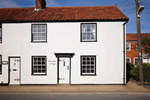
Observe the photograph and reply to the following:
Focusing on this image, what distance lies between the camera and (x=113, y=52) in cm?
963

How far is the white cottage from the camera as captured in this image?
31.5 ft

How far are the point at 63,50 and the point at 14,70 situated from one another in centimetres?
443

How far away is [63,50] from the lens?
31.9ft

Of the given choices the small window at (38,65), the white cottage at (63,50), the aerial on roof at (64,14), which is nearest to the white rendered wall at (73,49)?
the white cottage at (63,50)

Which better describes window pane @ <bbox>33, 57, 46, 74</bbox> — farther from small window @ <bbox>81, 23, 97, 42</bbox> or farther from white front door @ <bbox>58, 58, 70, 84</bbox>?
small window @ <bbox>81, 23, 97, 42</bbox>

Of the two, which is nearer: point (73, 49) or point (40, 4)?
point (73, 49)

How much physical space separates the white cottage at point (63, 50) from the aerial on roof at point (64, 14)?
0.28 feet

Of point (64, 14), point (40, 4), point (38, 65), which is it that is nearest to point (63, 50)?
point (38, 65)

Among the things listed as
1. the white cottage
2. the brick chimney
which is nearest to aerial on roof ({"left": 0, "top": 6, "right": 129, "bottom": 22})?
the white cottage

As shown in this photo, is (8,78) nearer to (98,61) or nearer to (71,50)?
(71,50)

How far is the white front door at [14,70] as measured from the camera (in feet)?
32.3

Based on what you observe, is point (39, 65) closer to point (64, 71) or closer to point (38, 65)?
point (38, 65)

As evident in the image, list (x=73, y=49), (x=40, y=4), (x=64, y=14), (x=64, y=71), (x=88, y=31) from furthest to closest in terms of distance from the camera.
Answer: (x=40, y=4), (x=64, y=14), (x=88, y=31), (x=64, y=71), (x=73, y=49)

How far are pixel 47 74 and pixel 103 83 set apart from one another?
4.61 metres
